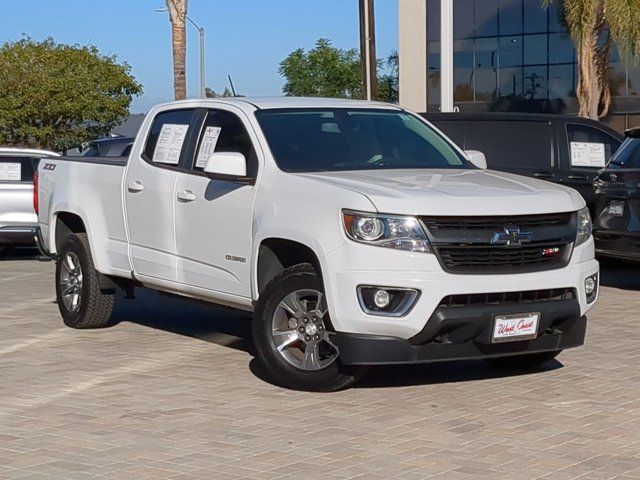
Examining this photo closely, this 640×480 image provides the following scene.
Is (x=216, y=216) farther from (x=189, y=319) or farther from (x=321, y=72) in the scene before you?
(x=321, y=72)

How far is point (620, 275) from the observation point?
15062mm

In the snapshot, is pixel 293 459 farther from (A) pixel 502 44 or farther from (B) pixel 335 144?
(A) pixel 502 44

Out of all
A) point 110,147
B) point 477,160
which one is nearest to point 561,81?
point 110,147

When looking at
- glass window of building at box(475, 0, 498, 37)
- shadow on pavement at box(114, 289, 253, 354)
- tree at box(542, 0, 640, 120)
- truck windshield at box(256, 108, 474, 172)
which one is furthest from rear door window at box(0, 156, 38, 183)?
glass window of building at box(475, 0, 498, 37)

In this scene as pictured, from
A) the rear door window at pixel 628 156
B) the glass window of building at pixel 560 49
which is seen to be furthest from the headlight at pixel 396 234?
the glass window of building at pixel 560 49

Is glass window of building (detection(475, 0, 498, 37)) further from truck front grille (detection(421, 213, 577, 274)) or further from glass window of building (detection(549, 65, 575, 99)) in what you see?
truck front grille (detection(421, 213, 577, 274))

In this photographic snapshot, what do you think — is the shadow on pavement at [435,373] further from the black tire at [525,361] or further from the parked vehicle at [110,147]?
the parked vehicle at [110,147]

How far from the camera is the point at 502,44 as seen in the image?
1790 inches

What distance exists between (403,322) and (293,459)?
132 centimetres

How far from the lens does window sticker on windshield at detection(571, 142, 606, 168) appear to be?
572 inches

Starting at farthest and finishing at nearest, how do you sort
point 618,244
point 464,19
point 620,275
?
1. point 464,19
2. point 620,275
3. point 618,244

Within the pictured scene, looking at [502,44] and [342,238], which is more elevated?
[502,44]

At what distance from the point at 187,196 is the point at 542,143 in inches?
258

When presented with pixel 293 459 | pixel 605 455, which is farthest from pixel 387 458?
pixel 605 455
